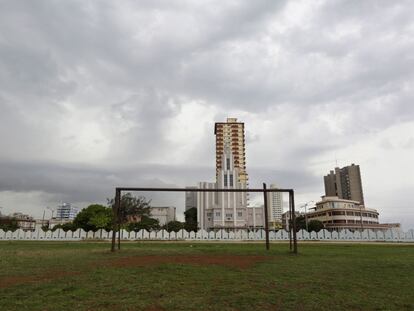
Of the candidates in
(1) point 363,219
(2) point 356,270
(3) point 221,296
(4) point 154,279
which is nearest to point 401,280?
(2) point 356,270

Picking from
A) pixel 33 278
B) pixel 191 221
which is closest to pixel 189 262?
pixel 33 278

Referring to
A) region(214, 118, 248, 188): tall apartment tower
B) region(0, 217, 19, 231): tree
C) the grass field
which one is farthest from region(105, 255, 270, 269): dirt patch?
region(214, 118, 248, 188): tall apartment tower

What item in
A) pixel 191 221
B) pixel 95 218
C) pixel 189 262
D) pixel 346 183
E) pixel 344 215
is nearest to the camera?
pixel 189 262

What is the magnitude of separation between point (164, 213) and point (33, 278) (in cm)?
11780

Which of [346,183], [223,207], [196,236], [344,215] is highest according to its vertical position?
[346,183]

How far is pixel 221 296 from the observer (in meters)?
7.66

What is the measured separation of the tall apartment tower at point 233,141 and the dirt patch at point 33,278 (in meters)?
119

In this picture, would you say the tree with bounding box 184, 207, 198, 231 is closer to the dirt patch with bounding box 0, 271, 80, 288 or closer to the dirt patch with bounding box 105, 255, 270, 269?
the dirt patch with bounding box 105, 255, 270, 269

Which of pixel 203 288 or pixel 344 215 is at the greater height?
pixel 344 215

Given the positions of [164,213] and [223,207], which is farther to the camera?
[164,213]

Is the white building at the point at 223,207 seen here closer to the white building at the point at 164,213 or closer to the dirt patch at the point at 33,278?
the white building at the point at 164,213

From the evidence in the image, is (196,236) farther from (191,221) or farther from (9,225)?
(9,225)

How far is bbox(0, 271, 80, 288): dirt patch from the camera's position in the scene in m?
9.21

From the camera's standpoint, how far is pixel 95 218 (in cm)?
5991
